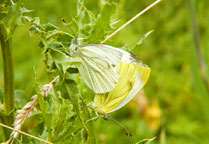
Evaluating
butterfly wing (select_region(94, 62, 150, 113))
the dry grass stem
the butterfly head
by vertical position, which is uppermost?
the butterfly head

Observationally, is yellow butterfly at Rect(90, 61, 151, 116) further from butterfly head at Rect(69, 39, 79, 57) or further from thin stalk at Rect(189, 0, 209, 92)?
thin stalk at Rect(189, 0, 209, 92)

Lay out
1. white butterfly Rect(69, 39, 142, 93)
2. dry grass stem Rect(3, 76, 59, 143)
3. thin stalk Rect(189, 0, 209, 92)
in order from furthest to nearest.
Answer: thin stalk Rect(189, 0, 209, 92)
white butterfly Rect(69, 39, 142, 93)
dry grass stem Rect(3, 76, 59, 143)

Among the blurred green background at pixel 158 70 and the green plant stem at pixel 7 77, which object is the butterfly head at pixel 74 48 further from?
the blurred green background at pixel 158 70

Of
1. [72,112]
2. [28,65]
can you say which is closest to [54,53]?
[72,112]

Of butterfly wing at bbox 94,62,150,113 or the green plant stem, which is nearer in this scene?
the green plant stem

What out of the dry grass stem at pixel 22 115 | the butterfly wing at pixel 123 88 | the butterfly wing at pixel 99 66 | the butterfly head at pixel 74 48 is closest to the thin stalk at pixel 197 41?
the butterfly wing at pixel 123 88

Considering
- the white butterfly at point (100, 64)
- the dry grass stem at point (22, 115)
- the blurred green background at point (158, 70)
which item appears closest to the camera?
the dry grass stem at point (22, 115)

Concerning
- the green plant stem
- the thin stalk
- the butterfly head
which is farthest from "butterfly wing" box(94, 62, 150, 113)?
the thin stalk
